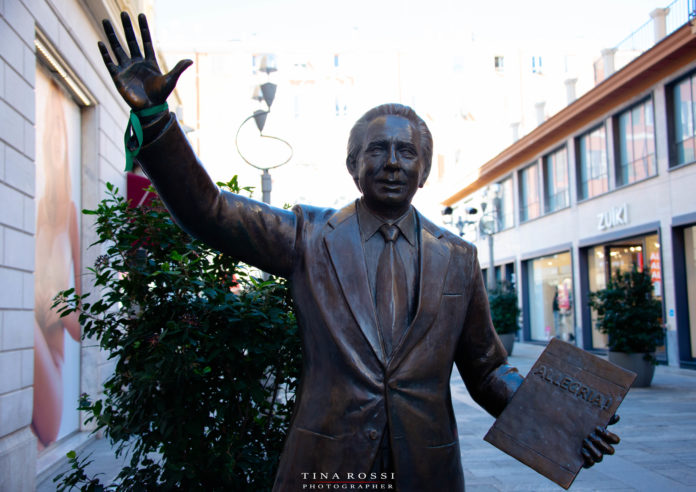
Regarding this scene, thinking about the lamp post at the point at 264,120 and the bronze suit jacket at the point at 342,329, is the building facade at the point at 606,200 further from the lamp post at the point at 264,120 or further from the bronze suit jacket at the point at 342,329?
the bronze suit jacket at the point at 342,329

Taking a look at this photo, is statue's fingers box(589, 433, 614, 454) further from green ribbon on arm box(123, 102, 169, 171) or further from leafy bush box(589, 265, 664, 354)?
leafy bush box(589, 265, 664, 354)

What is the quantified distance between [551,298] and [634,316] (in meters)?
11.9

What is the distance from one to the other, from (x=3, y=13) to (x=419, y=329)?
198 inches

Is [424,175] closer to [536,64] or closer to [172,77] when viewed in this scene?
[172,77]

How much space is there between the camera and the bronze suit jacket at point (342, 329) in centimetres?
198

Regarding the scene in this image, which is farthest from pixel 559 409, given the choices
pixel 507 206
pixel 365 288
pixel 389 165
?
pixel 507 206

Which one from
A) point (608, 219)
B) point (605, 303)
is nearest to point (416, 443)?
point (605, 303)

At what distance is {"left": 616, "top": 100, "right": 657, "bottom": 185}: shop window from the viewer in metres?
17.2

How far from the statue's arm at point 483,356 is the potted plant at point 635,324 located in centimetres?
1122

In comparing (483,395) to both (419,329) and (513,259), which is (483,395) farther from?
(513,259)

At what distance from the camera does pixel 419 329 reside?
2.11 m

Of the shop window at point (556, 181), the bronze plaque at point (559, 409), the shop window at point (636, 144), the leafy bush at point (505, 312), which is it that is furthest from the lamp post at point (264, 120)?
the shop window at point (556, 181)

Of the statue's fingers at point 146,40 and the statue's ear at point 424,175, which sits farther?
the statue's ear at point 424,175

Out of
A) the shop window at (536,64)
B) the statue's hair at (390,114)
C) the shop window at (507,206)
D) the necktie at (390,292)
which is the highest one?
the shop window at (536,64)
